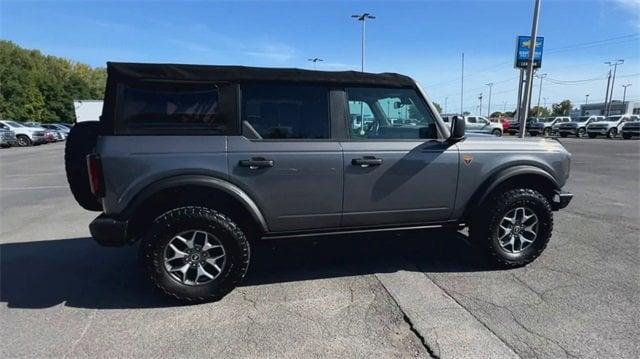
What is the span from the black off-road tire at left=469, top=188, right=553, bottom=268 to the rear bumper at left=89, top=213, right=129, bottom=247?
3220mm

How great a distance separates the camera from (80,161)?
397 cm

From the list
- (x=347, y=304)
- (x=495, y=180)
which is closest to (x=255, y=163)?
(x=347, y=304)

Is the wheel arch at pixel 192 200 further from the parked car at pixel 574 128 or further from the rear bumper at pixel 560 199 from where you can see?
the parked car at pixel 574 128

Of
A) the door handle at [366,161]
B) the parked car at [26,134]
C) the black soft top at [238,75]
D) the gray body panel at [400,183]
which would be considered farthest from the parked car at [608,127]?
the parked car at [26,134]

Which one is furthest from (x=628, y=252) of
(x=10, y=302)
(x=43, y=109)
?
(x=43, y=109)

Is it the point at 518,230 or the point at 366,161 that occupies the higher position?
the point at 366,161

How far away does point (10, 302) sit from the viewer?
3734 mm

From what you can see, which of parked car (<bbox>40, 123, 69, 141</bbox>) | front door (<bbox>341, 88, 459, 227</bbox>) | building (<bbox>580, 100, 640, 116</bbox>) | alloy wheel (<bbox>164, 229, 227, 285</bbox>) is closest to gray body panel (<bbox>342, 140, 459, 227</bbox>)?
front door (<bbox>341, 88, 459, 227</bbox>)

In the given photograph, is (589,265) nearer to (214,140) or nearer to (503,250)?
(503,250)

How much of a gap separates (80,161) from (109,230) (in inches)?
35.7

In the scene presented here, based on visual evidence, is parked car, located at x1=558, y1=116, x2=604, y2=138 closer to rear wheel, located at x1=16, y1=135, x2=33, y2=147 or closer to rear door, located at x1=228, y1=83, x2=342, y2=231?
rear door, located at x1=228, y1=83, x2=342, y2=231

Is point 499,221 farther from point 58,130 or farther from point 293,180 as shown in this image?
point 58,130

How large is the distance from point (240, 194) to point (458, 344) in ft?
6.56

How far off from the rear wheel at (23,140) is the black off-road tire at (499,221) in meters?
33.4
